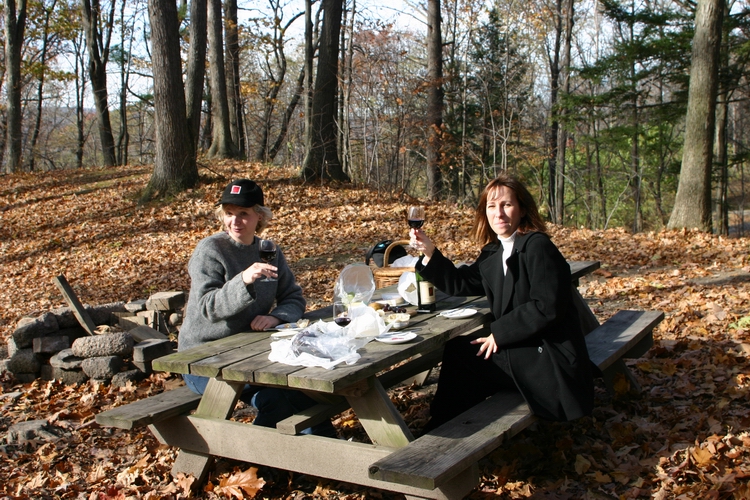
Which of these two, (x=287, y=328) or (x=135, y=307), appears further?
(x=135, y=307)

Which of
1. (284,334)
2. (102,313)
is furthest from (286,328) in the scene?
(102,313)

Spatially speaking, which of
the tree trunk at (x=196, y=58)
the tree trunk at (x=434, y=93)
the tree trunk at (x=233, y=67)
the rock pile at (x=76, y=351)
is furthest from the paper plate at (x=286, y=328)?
the tree trunk at (x=233, y=67)

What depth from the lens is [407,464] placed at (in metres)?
2.54

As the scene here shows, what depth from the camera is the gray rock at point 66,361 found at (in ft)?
18.6

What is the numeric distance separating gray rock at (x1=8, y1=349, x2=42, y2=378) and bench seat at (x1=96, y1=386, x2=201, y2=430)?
2.77 metres

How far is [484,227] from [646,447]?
5.13 ft

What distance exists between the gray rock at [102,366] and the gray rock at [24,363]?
542 millimetres

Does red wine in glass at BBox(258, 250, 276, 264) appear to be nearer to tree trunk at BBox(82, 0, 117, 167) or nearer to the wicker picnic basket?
the wicker picnic basket

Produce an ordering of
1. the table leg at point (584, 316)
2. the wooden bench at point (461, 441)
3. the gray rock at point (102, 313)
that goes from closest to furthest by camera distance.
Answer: the wooden bench at point (461, 441) → the table leg at point (584, 316) → the gray rock at point (102, 313)

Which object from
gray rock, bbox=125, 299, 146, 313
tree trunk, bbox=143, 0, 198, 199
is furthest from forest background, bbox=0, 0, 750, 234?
gray rock, bbox=125, 299, 146, 313

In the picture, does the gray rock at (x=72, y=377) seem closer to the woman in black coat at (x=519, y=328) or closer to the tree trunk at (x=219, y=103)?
the woman in black coat at (x=519, y=328)

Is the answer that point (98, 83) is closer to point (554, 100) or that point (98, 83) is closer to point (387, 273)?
point (554, 100)

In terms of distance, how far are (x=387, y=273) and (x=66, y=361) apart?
3236 millimetres

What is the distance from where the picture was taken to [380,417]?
3.05m
